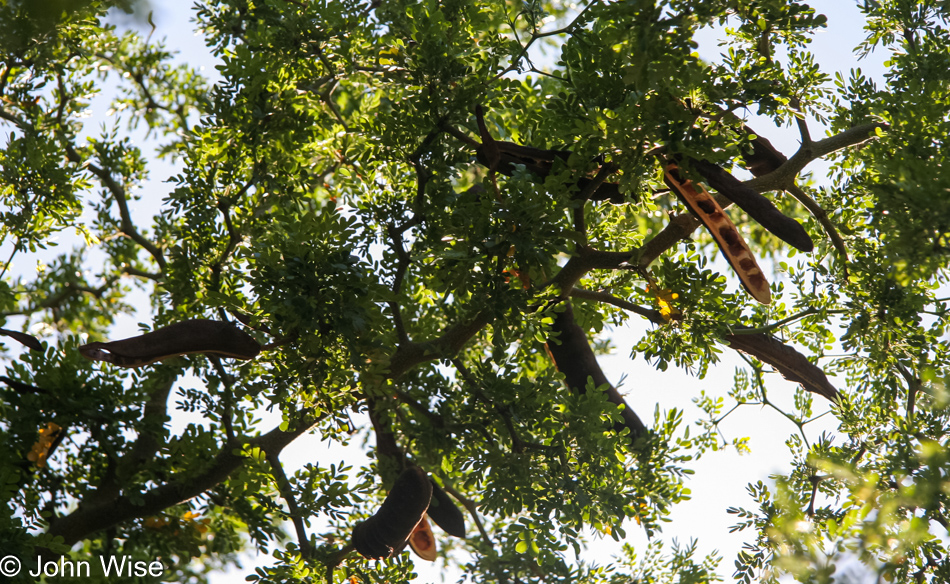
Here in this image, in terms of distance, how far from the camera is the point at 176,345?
367 cm

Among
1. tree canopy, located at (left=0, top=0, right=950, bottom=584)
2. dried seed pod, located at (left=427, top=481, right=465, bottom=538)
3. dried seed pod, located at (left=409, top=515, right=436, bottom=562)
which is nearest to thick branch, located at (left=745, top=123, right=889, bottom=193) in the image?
tree canopy, located at (left=0, top=0, right=950, bottom=584)

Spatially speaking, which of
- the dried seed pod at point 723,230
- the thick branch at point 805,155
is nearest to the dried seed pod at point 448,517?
the dried seed pod at point 723,230

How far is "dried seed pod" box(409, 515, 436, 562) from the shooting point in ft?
16.9

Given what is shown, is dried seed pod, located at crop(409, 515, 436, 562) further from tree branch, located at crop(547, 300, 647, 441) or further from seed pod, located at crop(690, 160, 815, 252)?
seed pod, located at crop(690, 160, 815, 252)

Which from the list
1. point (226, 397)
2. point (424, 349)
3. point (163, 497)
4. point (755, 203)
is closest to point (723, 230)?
point (755, 203)

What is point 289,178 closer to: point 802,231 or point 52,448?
point 52,448

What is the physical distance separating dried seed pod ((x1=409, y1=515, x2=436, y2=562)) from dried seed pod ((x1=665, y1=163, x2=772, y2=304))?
114 inches

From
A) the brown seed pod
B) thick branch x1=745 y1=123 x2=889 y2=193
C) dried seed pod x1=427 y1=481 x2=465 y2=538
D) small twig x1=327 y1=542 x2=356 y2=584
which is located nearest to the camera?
the brown seed pod

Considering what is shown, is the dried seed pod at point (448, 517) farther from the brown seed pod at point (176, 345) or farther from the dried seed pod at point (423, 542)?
the brown seed pod at point (176, 345)

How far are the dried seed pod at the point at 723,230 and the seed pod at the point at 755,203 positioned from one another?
0.35 feet

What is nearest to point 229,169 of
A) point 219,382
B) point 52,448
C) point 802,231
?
point 219,382

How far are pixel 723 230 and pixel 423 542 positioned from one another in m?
3.17

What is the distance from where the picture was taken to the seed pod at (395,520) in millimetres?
4402

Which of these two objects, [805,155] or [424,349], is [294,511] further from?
[805,155]
